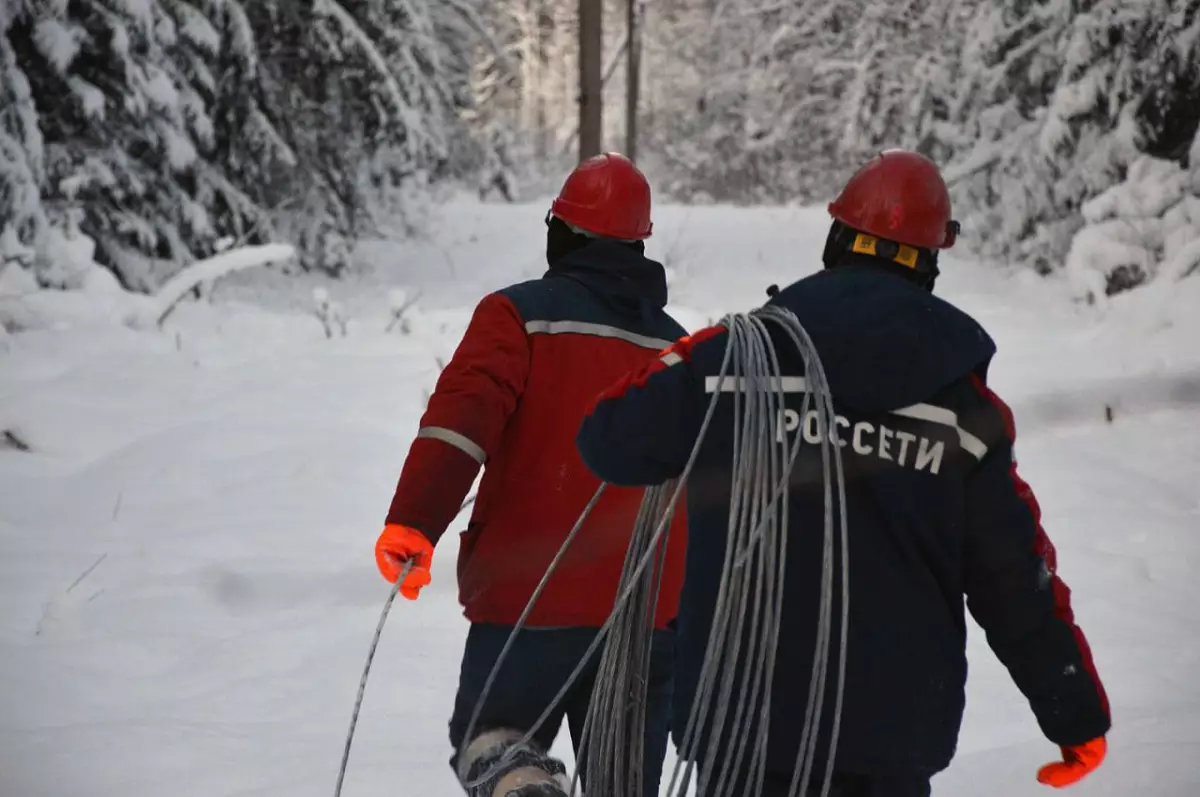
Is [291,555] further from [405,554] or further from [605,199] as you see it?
[605,199]

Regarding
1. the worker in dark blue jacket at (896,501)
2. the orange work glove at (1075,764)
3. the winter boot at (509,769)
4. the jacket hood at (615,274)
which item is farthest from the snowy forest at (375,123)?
the orange work glove at (1075,764)

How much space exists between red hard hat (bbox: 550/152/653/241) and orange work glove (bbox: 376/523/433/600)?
2.90 feet

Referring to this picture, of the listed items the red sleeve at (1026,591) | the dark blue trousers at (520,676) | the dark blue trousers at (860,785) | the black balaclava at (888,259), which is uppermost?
the black balaclava at (888,259)

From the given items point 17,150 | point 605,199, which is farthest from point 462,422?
point 17,150

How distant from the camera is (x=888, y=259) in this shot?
209 cm

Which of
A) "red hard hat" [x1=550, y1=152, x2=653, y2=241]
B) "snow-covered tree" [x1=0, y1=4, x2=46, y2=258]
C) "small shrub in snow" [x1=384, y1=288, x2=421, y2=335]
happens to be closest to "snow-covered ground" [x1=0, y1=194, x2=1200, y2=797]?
"small shrub in snow" [x1=384, y1=288, x2=421, y2=335]

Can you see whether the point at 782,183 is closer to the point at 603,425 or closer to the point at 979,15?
the point at 979,15

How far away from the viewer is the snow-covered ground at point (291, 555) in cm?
350

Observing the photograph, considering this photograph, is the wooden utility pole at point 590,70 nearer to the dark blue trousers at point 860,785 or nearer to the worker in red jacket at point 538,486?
the worker in red jacket at point 538,486

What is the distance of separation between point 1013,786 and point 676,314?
6.54 m

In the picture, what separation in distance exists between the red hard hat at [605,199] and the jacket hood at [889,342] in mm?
842

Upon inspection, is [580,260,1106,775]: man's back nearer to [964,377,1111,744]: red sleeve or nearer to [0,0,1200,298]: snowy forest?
[964,377,1111,744]: red sleeve

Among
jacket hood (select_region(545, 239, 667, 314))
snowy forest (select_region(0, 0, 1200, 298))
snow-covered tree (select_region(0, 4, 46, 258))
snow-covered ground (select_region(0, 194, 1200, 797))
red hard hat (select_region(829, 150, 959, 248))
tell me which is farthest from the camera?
snowy forest (select_region(0, 0, 1200, 298))

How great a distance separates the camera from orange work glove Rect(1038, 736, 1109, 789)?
203cm
